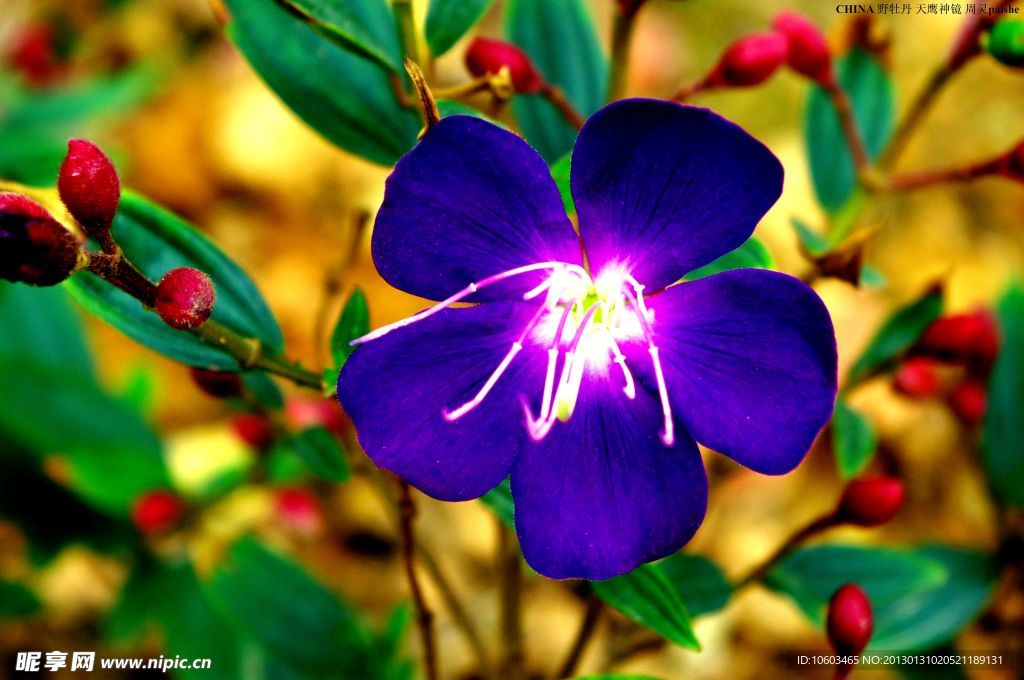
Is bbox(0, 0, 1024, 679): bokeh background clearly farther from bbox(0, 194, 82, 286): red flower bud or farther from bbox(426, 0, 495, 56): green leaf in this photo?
bbox(0, 194, 82, 286): red flower bud

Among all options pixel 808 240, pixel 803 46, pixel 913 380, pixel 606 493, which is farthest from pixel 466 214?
pixel 913 380

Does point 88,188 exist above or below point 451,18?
below

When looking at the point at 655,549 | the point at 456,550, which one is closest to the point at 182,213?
the point at 456,550

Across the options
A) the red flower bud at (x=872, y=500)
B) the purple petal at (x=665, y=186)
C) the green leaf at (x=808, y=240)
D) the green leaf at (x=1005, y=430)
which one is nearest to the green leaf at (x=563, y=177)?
the purple petal at (x=665, y=186)

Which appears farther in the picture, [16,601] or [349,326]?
[16,601]

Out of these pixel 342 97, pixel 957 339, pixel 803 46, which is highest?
pixel 803 46

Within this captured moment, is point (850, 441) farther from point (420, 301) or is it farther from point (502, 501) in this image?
point (420, 301)

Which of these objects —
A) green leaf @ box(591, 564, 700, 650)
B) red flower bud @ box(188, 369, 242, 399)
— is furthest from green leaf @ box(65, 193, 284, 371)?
green leaf @ box(591, 564, 700, 650)

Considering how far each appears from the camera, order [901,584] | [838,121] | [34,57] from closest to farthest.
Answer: [901,584] < [838,121] < [34,57]
